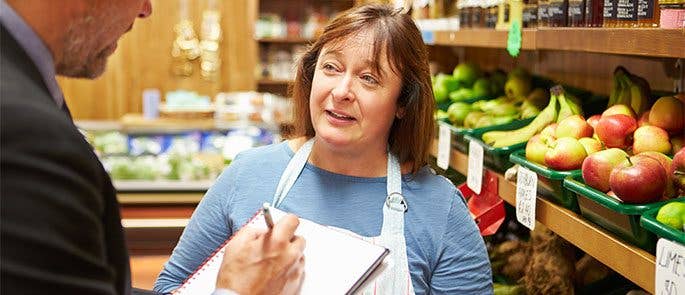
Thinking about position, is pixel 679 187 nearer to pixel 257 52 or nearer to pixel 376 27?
pixel 376 27

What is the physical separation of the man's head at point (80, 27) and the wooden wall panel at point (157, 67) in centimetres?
743

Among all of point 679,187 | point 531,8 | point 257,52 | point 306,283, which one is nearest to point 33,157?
point 306,283

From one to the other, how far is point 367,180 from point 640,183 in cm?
71

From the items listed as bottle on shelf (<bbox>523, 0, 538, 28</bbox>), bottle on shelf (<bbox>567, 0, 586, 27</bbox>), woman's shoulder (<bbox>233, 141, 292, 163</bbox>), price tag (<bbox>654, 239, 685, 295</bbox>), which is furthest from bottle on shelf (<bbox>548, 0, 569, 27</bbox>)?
price tag (<bbox>654, 239, 685, 295</bbox>)

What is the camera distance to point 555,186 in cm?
229

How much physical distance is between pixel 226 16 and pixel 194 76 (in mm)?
607

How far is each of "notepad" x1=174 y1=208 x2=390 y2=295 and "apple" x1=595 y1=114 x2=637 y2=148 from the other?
831 mm

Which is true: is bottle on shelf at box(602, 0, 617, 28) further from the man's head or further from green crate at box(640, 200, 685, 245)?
the man's head

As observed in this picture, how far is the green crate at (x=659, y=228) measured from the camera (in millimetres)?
1632

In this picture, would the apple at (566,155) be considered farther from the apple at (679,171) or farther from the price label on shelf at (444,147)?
the price label on shelf at (444,147)

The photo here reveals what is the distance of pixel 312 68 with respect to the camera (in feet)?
8.17

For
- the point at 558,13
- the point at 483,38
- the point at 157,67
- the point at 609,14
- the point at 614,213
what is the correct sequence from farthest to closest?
the point at 157,67, the point at 483,38, the point at 558,13, the point at 609,14, the point at 614,213

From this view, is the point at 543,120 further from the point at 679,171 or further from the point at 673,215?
the point at 673,215

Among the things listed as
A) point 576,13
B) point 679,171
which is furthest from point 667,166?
point 576,13
